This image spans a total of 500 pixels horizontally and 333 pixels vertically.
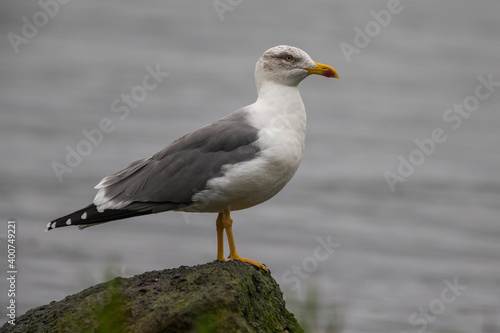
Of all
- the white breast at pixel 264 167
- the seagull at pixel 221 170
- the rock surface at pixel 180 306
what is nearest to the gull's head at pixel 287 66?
the seagull at pixel 221 170

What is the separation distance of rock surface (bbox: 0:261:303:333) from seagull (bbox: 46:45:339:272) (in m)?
0.69

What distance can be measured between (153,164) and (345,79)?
68.8ft

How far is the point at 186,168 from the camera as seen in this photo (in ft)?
25.3

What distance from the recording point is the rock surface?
605cm

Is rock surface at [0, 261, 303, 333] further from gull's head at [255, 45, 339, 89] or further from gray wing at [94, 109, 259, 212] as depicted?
gull's head at [255, 45, 339, 89]

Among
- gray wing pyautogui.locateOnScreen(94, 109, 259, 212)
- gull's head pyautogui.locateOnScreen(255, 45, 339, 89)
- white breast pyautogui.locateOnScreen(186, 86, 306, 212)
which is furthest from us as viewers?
gull's head pyautogui.locateOnScreen(255, 45, 339, 89)

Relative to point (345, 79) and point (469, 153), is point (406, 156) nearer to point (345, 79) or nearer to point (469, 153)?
point (469, 153)

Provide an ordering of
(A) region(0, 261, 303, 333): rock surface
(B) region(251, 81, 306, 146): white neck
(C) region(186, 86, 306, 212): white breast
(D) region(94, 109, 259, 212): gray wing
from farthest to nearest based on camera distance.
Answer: (B) region(251, 81, 306, 146): white neck → (D) region(94, 109, 259, 212): gray wing → (C) region(186, 86, 306, 212): white breast → (A) region(0, 261, 303, 333): rock surface

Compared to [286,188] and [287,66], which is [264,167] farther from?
[286,188]

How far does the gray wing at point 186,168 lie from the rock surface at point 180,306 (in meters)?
0.79

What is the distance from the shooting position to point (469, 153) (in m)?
22.0

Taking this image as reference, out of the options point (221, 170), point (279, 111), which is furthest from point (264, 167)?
point (279, 111)

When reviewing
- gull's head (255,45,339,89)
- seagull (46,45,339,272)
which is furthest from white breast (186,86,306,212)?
gull's head (255,45,339,89)

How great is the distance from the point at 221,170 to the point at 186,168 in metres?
0.36
